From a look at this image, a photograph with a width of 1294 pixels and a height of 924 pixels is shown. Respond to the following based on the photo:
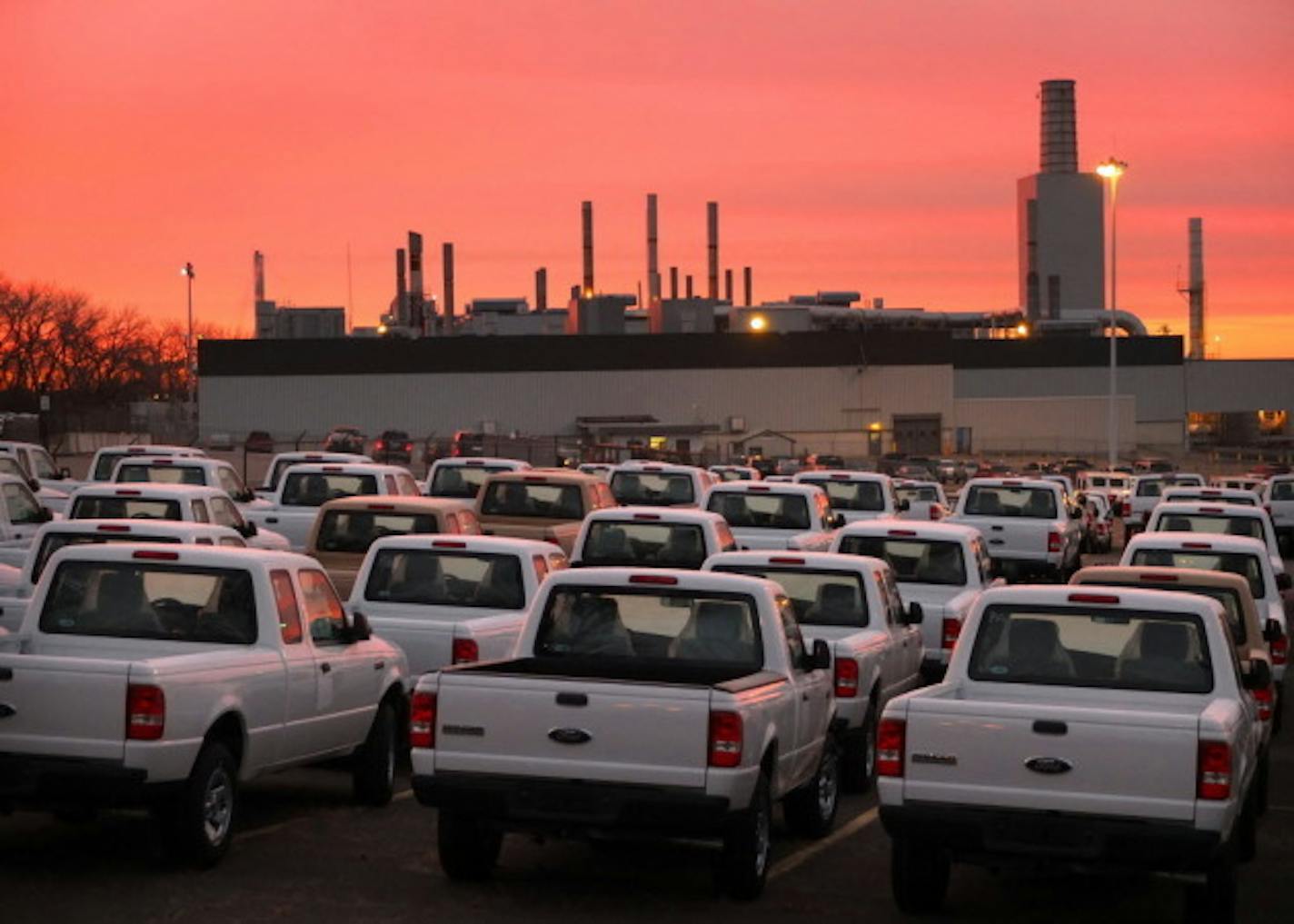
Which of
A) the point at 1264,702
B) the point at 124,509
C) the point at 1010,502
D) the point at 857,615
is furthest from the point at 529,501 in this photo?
the point at 1264,702

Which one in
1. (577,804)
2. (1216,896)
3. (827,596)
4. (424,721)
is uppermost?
(827,596)

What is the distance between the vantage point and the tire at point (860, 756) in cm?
1623

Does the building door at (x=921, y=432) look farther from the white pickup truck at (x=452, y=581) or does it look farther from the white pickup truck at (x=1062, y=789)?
the white pickup truck at (x=1062, y=789)

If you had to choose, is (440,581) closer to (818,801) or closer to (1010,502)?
(818,801)

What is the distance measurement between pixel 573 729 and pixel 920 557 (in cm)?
1097

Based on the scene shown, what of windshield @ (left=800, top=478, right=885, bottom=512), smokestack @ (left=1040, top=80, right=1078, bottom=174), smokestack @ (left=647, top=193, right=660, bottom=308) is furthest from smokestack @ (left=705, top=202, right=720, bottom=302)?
windshield @ (left=800, top=478, right=885, bottom=512)

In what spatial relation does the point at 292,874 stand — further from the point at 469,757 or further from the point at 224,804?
the point at 469,757

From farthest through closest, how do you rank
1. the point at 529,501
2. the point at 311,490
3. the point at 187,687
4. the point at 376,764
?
the point at 311,490
the point at 529,501
the point at 376,764
the point at 187,687

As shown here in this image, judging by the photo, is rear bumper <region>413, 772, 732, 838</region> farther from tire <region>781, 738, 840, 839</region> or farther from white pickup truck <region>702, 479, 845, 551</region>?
white pickup truck <region>702, 479, 845, 551</region>

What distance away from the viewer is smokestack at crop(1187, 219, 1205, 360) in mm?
160000

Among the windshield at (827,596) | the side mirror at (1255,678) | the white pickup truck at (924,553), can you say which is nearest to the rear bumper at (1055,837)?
the side mirror at (1255,678)

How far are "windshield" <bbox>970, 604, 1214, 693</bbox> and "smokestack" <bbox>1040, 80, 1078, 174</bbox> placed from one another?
143m

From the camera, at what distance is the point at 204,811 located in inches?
488

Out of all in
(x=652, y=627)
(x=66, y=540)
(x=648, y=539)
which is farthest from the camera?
(x=648, y=539)
